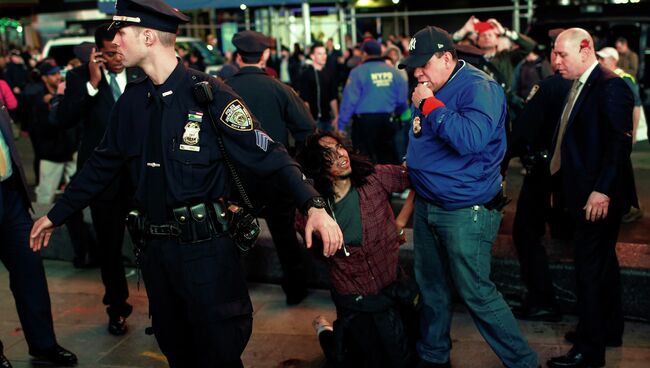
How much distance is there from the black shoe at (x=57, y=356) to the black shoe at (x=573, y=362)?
9.08ft

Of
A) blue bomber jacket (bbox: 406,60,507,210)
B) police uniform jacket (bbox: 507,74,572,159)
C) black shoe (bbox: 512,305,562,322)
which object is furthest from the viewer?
black shoe (bbox: 512,305,562,322)

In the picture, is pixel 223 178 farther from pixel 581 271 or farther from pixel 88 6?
pixel 88 6

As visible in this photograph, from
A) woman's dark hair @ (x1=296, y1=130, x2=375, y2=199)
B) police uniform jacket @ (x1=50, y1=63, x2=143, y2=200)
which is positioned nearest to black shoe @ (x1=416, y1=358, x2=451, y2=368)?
woman's dark hair @ (x1=296, y1=130, x2=375, y2=199)

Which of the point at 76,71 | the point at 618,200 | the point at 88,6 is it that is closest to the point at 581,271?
the point at 618,200

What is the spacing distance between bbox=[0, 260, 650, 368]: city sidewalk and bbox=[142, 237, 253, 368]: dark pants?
4.24ft

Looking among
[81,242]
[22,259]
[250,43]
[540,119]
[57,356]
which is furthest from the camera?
[81,242]

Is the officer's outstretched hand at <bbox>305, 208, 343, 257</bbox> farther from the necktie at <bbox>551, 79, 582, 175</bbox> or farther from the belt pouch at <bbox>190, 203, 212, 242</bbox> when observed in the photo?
the necktie at <bbox>551, 79, 582, 175</bbox>

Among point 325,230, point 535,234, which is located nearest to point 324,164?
point 325,230

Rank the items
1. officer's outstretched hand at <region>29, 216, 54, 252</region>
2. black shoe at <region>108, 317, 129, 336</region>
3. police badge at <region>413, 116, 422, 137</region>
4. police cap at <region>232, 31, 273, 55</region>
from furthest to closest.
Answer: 1. police cap at <region>232, 31, 273, 55</region>
2. black shoe at <region>108, 317, 129, 336</region>
3. police badge at <region>413, 116, 422, 137</region>
4. officer's outstretched hand at <region>29, 216, 54, 252</region>

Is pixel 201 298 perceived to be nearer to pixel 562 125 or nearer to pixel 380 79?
pixel 562 125

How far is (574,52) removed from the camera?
441 centimetres

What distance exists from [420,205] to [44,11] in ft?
102

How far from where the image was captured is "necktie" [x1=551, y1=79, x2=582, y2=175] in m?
4.51

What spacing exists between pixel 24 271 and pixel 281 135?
190 cm
